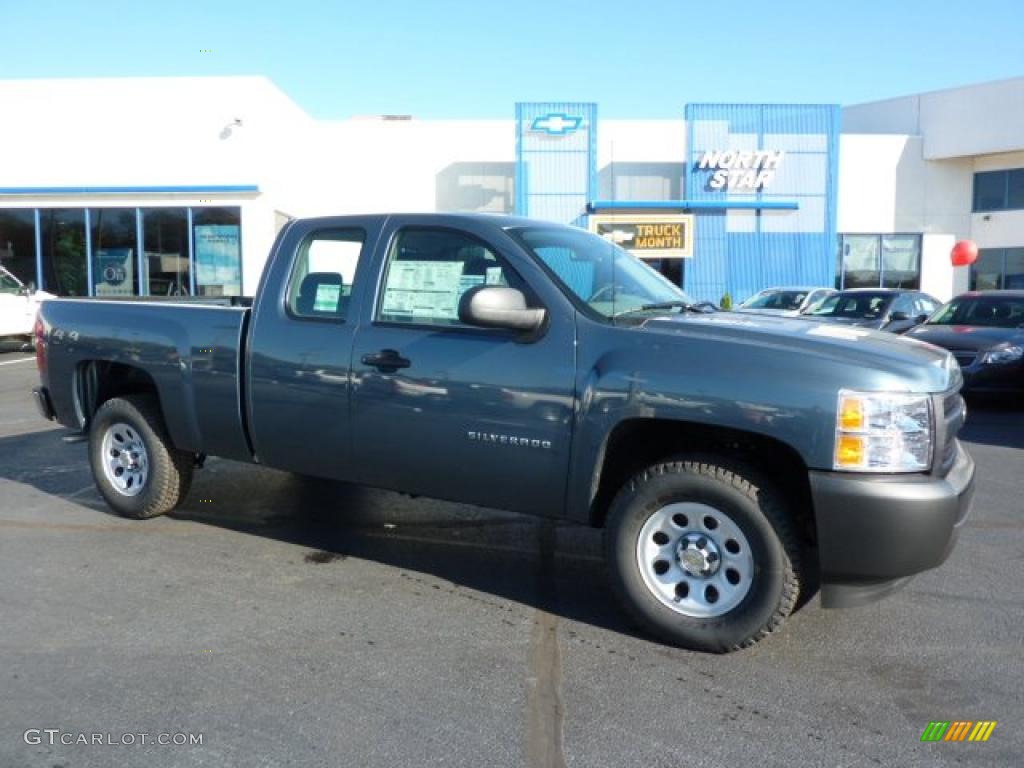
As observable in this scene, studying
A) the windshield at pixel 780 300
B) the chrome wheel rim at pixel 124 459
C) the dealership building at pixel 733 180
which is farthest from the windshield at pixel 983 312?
the dealership building at pixel 733 180

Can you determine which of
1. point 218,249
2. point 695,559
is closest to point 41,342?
point 695,559

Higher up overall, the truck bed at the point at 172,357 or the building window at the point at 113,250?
the building window at the point at 113,250

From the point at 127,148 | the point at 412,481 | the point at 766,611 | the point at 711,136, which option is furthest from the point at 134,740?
the point at 711,136

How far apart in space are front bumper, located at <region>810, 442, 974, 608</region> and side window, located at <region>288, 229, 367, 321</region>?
104 inches

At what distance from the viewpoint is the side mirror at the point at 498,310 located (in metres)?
4.02

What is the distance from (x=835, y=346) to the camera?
12.4 feet

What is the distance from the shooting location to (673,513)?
3.96 metres

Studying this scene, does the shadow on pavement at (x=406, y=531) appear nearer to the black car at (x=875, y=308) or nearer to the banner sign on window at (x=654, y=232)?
the black car at (x=875, y=308)

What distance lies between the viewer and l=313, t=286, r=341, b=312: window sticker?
4887mm

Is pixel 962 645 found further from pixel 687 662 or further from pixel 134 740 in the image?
pixel 134 740

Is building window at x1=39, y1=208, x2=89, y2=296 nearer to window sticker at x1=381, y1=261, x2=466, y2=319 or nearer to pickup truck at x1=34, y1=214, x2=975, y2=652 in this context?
pickup truck at x1=34, y1=214, x2=975, y2=652

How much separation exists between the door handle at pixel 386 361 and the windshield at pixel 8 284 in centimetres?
1493

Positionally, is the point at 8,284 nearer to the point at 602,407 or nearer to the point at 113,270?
the point at 113,270

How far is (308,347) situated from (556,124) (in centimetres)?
2460
